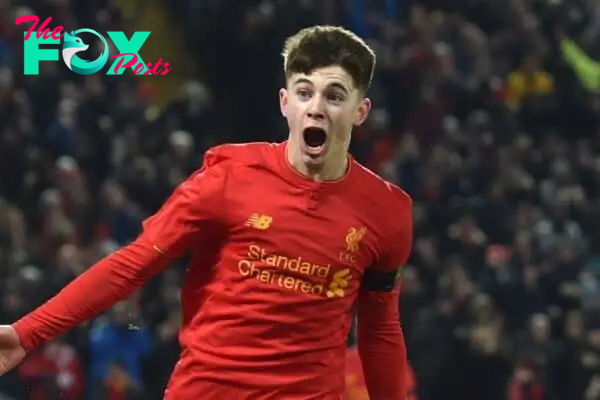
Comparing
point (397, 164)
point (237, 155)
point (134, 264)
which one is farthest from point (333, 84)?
point (397, 164)

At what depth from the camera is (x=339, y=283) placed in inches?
144

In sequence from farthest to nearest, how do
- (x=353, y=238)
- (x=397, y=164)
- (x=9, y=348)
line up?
(x=397, y=164), (x=353, y=238), (x=9, y=348)

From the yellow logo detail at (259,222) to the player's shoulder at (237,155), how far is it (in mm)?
161

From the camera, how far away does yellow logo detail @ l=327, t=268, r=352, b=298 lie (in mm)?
3656

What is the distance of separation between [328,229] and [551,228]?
6741 mm

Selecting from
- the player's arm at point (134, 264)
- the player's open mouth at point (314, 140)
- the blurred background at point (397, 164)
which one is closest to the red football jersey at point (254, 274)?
the player's arm at point (134, 264)

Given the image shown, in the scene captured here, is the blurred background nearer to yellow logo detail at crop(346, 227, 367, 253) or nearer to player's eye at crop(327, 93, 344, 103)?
yellow logo detail at crop(346, 227, 367, 253)

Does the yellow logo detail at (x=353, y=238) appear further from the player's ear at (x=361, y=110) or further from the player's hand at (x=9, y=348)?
the player's hand at (x=9, y=348)

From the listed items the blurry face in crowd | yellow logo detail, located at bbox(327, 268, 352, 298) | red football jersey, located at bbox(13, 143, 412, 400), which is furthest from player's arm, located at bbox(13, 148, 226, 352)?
yellow logo detail, located at bbox(327, 268, 352, 298)

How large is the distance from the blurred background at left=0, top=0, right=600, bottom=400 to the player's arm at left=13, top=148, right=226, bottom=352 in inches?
→ 140

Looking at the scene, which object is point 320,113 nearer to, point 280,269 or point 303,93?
point 303,93

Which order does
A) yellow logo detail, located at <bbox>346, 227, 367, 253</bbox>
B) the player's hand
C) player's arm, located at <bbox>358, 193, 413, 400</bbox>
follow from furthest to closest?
player's arm, located at <bbox>358, 193, 413, 400</bbox> < yellow logo detail, located at <bbox>346, 227, 367, 253</bbox> < the player's hand

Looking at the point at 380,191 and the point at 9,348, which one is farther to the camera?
the point at 380,191

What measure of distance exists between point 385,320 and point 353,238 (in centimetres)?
32
